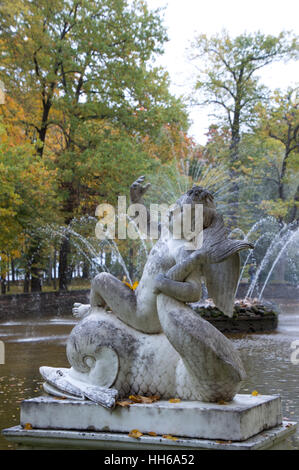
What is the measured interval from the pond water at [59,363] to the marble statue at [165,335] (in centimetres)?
77

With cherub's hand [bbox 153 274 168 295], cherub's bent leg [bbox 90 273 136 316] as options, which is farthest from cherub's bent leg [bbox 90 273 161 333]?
cherub's hand [bbox 153 274 168 295]

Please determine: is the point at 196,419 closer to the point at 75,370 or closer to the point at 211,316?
the point at 75,370

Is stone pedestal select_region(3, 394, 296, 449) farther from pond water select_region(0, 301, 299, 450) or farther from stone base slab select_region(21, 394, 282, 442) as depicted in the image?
pond water select_region(0, 301, 299, 450)

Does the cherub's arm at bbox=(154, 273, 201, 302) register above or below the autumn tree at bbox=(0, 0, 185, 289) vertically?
below

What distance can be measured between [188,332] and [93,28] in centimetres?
2162

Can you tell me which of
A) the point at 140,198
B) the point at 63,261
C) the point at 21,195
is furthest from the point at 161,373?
the point at 63,261

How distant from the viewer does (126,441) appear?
4.09 meters

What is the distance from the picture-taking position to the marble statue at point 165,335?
417cm

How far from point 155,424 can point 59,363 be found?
15.1ft

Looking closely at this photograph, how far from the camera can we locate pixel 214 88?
96.3 feet

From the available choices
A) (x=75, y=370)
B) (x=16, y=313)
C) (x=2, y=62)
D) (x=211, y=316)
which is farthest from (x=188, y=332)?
(x=2, y=62)

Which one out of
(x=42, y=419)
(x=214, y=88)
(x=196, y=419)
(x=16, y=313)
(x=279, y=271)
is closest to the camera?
(x=196, y=419)

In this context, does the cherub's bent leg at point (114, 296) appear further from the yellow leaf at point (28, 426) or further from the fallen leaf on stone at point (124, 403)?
the yellow leaf at point (28, 426)

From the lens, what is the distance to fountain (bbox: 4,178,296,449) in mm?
4035
